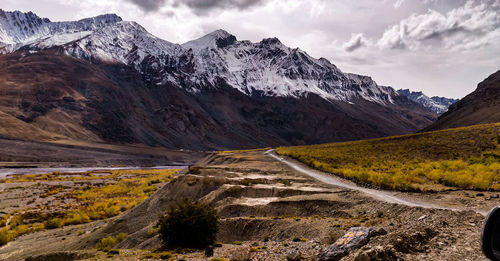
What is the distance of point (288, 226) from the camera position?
14977 millimetres

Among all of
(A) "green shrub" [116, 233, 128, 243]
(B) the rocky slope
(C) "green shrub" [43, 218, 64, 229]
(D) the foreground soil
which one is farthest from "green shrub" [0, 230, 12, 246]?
(B) the rocky slope

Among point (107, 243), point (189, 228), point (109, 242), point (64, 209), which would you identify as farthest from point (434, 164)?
point (64, 209)

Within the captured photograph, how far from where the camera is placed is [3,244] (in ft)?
81.0

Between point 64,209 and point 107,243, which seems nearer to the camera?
point 107,243

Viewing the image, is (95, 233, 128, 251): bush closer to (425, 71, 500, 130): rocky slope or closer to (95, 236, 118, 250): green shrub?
(95, 236, 118, 250): green shrub

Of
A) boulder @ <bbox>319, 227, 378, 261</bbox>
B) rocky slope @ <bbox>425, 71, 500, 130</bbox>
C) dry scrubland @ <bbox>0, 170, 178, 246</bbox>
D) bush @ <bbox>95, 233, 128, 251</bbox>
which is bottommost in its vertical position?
dry scrubland @ <bbox>0, 170, 178, 246</bbox>

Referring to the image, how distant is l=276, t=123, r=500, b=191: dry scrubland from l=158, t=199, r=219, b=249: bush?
1460 cm

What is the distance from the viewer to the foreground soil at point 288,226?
344 inches

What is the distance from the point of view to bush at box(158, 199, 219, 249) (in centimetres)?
1474

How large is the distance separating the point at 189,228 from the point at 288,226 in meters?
4.50

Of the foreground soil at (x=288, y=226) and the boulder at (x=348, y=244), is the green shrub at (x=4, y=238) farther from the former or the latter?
the boulder at (x=348, y=244)

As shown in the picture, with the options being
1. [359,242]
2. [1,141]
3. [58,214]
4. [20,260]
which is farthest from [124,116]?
[359,242]

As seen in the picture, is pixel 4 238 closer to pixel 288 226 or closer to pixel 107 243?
pixel 107 243

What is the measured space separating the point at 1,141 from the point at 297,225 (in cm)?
12542
